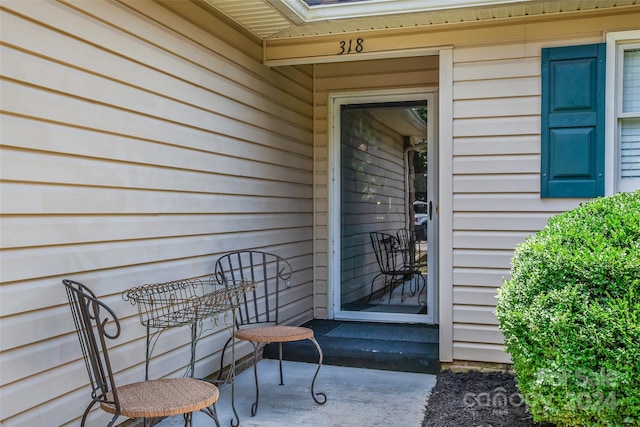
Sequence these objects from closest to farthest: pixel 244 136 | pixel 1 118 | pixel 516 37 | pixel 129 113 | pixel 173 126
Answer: pixel 1 118 < pixel 129 113 < pixel 173 126 < pixel 516 37 < pixel 244 136

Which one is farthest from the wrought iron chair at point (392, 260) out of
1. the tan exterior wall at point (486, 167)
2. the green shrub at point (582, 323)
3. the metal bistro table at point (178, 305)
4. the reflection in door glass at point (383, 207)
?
the green shrub at point (582, 323)

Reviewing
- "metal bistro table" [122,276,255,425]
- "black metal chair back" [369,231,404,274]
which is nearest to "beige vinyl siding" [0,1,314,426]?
"metal bistro table" [122,276,255,425]

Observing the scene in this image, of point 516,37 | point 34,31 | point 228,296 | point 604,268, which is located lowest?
point 228,296

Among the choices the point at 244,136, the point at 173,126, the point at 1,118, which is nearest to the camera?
the point at 1,118

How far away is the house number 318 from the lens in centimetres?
398

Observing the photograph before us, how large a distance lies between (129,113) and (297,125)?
220 centimetres

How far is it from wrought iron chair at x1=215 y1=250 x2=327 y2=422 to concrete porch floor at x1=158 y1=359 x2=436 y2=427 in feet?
0.32

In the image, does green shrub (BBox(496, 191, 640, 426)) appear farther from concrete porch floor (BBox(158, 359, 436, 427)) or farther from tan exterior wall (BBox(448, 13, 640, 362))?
tan exterior wall (BBox(448, 13, 640, 362))

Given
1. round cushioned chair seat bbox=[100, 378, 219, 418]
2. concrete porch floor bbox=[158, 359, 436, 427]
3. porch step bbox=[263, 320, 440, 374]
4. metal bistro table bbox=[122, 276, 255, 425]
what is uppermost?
metal bistro table bbox=[122, 276, 255, 425]

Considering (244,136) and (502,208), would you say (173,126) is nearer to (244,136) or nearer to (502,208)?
(244,136)

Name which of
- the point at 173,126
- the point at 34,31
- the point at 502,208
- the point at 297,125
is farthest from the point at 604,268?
the point at 297,125

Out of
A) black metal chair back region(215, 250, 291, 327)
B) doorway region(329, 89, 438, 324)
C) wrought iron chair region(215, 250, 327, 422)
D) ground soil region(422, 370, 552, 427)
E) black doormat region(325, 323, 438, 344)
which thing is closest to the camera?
ground soil region(422, 370, 552, 427)

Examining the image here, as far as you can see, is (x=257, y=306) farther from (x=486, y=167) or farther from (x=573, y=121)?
(x=573, y=121)

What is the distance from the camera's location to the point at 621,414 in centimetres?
222
